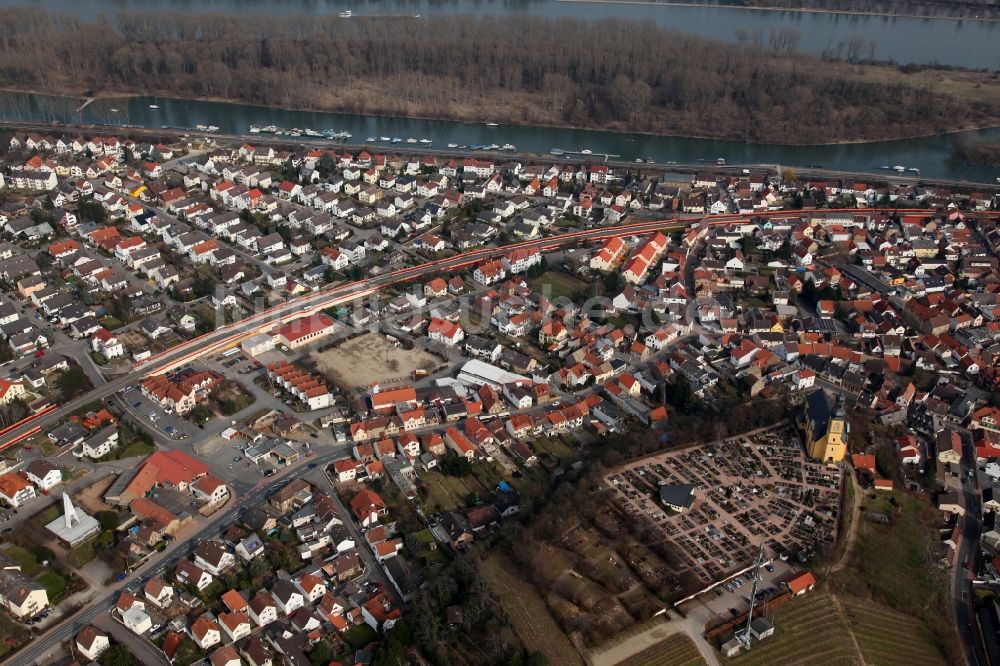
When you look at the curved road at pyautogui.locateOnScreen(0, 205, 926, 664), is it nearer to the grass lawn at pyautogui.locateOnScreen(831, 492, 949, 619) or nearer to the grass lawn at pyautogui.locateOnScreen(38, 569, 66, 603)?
the grass lawn at pyautogui.locateOnScreen(38, 569, 66, 603)

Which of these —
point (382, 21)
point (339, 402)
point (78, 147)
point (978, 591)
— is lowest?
point (978, 591)

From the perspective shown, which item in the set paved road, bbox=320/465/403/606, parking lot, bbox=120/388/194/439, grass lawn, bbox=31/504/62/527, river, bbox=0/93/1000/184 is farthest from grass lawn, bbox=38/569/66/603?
river, bbox=0/93/1000/184

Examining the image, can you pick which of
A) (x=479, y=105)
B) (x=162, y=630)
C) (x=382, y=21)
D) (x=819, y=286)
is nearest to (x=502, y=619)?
(x=162, y=630)

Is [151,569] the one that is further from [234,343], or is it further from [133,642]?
[234,343]

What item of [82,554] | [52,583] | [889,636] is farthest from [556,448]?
[52,583]

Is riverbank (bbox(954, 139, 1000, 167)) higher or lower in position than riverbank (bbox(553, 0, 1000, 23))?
lower

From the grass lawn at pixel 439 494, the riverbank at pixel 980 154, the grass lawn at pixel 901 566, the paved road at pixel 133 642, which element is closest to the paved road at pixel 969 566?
the grass lawn at pixel 901 566

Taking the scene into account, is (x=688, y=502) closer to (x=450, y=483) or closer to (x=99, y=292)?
(x=450, y=483)
